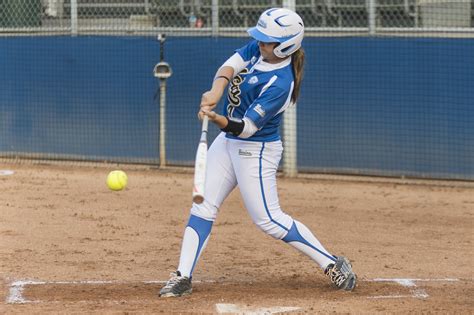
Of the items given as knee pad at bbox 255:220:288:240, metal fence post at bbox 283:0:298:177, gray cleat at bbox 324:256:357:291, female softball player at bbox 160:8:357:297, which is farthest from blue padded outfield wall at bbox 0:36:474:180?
knee pad at bbox 255:220:288:240

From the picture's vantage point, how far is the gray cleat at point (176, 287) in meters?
5.89

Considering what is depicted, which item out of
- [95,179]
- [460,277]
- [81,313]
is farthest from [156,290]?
[95,179]

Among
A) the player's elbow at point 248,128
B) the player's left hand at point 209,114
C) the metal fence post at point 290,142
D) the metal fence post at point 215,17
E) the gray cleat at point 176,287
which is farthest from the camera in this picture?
the metal fence post at point 215,17

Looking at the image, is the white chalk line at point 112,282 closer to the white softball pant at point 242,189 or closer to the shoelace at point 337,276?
the shoelace at point 337,276

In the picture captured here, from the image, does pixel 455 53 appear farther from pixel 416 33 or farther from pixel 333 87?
pixel 333 87

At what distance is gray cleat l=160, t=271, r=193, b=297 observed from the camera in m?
5.89

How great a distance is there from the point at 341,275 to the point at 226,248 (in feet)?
6.01

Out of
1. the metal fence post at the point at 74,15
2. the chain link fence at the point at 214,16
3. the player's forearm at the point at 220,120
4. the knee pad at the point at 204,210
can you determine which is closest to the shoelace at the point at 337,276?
the knee pad at the point at 204,210

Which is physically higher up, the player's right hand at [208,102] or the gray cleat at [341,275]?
the player's right hand at [208,102]

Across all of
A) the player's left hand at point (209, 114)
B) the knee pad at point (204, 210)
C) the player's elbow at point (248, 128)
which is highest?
the player's left hand at point (209, 114)

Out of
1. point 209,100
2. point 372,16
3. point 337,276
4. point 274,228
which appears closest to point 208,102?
point 209,100

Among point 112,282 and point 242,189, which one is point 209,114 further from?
point 112,282

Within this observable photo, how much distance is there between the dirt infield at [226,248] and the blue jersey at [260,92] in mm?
1156

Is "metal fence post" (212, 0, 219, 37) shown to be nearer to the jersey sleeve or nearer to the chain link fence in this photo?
the chain link fence
